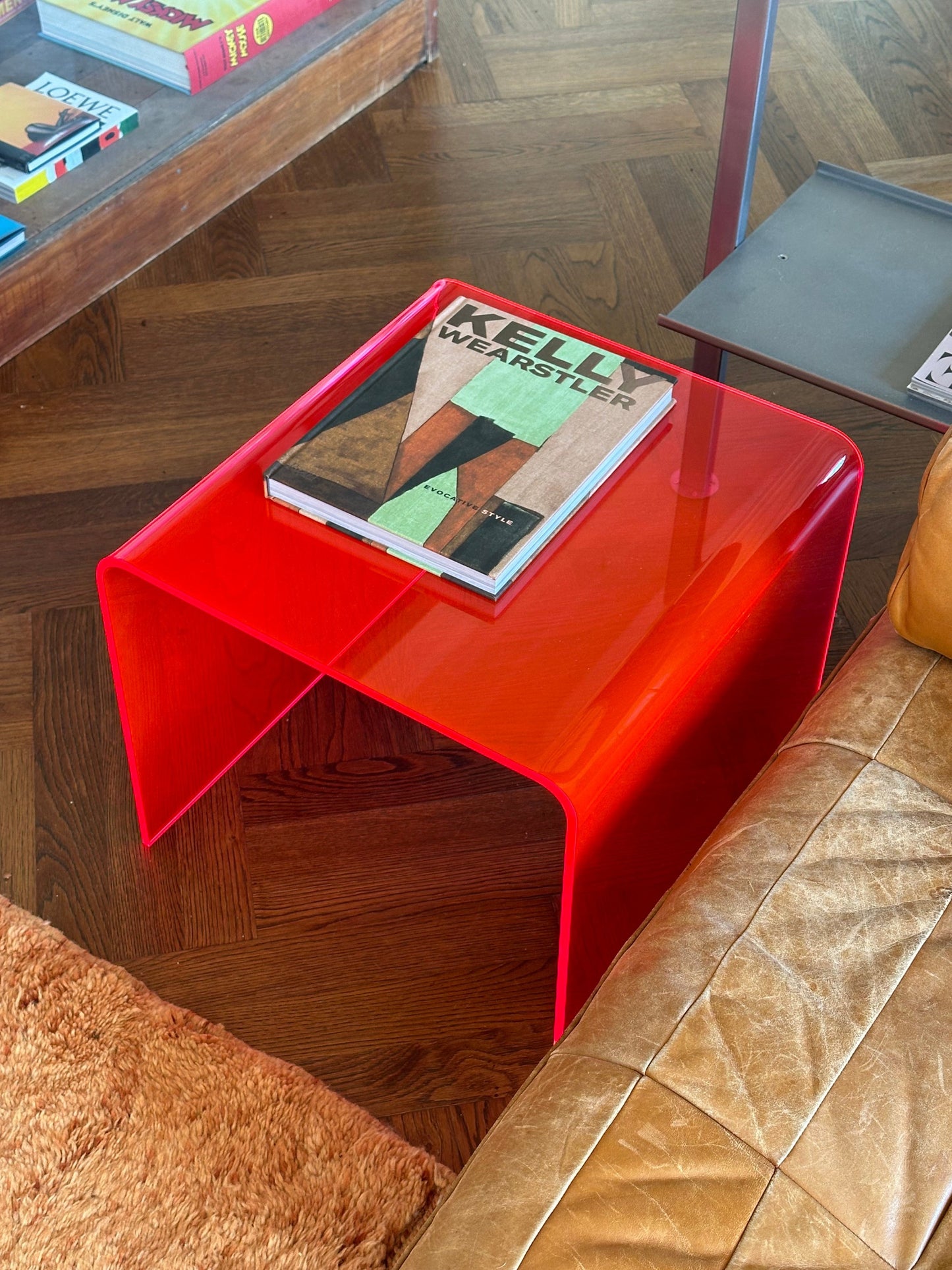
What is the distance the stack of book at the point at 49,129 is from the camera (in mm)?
1900

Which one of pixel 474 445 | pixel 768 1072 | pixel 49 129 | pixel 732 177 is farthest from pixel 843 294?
pixel 49 129

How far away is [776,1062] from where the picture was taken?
0.83 meters

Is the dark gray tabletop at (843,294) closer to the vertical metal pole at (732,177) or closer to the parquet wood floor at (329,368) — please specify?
the vertical metal pole at (732,177)

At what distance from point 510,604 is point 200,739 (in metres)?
0.42

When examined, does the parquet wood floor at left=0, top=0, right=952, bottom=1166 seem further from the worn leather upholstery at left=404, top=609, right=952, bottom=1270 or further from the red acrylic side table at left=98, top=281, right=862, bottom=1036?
the worn leather upholstery at left=404, top=609, right=952, bottom=1270

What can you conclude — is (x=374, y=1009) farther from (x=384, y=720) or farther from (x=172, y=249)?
(x=172, y=249)

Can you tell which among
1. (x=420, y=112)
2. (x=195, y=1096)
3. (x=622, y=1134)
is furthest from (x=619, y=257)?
(x=622, y=1134)

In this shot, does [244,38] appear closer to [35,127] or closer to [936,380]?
[35,127]

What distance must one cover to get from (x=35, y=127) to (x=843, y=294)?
3.91 feet

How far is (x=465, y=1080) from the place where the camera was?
120 cm

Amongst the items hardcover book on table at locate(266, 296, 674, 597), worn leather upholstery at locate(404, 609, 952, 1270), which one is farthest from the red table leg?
worn leather upholstery at locate(404, 609, 952, 1270)

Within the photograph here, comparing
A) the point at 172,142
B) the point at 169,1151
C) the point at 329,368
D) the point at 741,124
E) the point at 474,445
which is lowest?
the point at 169,1151

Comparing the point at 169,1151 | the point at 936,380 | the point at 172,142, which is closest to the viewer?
the point at 169,1151

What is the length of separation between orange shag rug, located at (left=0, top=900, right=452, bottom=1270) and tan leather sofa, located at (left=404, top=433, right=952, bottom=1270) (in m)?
0.31
